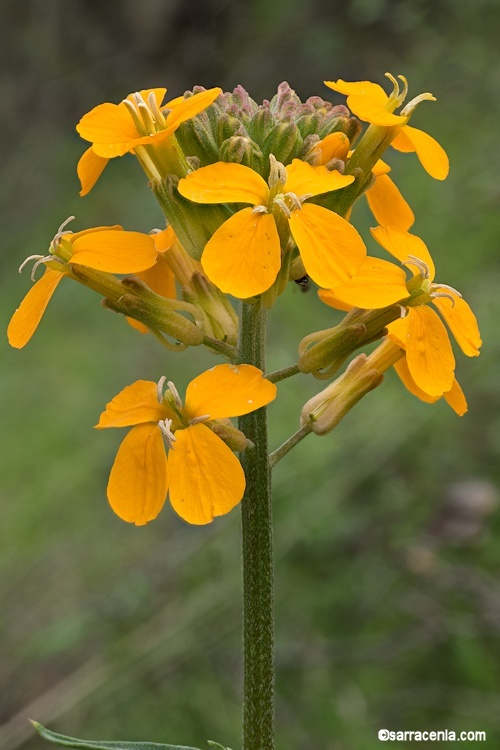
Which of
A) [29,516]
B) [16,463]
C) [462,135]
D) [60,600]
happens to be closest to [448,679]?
[60,600]

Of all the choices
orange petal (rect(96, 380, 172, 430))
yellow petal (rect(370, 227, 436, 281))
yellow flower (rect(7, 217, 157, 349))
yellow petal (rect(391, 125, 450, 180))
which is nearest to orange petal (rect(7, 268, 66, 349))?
yellow flower (rect(7, 217, 157, 349))

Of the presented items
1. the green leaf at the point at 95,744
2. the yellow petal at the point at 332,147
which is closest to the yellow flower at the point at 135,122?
the yellow petal at the point at 332,147

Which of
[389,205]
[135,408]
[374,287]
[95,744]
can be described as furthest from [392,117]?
[95,744]

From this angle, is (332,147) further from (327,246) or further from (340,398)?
(340,398)

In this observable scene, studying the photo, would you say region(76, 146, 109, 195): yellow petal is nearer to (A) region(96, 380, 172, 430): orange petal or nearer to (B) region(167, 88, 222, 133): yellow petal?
(B) region(167, 88, 222, 133): yellow petal

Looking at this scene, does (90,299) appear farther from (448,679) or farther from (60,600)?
(448,679)

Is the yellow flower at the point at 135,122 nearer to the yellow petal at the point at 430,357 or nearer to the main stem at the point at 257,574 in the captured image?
the main stem at the point at 257,574
